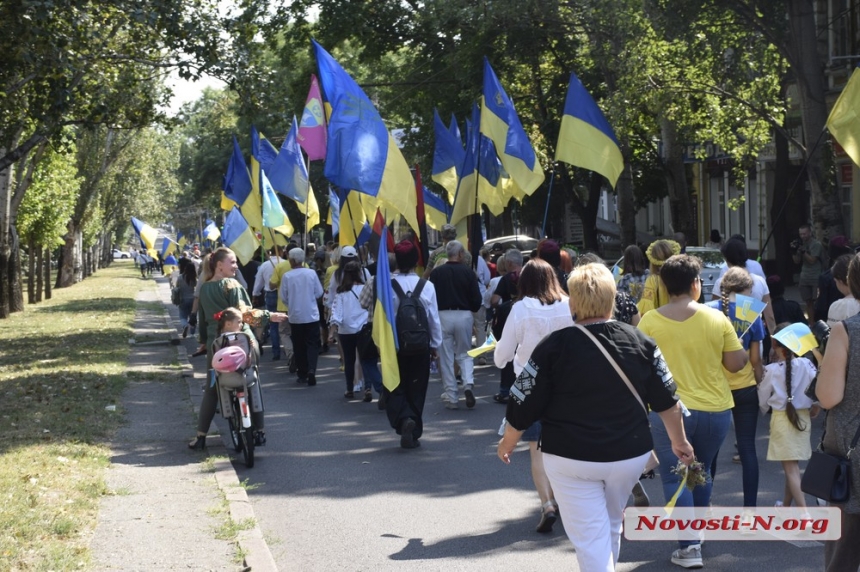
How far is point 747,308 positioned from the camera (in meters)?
6.75

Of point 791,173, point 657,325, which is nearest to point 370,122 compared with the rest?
point 657,325

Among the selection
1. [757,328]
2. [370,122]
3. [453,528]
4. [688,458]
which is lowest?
[453,528]

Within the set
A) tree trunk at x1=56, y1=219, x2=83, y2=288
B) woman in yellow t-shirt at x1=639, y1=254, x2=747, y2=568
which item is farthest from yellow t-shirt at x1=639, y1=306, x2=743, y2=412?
tree trunk at x1=56, y1=219, x2=83, y2=288

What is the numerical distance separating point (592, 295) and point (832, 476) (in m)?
1.15

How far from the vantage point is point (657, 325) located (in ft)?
19.2

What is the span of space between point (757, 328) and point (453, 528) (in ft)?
7.12

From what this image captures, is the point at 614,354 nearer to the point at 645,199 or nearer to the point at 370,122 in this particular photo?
the point at 370,122

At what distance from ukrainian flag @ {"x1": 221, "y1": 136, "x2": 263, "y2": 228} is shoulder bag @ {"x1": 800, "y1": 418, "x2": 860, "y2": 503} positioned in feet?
47.1

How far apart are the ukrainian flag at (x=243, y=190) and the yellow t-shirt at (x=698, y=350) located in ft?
42.3

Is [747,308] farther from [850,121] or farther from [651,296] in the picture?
[850,121]

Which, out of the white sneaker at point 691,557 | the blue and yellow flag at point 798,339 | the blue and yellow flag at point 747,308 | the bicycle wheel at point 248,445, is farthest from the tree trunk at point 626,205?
the blue and yellow flag at point 798,339

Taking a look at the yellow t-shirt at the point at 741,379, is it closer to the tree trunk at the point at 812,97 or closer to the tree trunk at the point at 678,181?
the tree trunk at the point at 812,97

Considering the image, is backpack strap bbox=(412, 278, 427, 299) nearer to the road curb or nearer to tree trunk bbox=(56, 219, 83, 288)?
the road curb

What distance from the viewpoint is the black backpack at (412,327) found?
9516 mm
